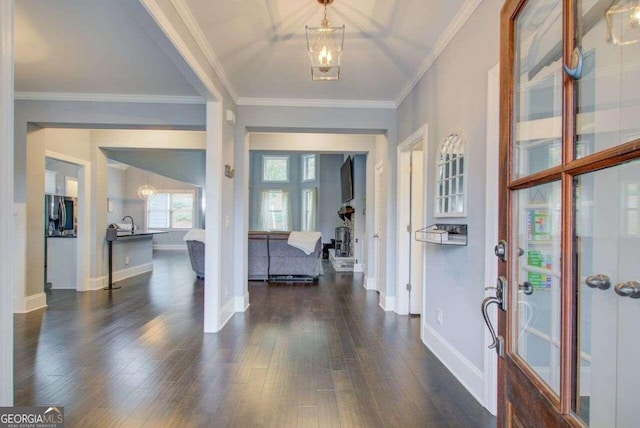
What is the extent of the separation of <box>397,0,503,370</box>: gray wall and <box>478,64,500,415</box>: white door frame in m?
0.07

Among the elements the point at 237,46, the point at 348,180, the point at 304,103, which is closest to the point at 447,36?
the point at 237,46

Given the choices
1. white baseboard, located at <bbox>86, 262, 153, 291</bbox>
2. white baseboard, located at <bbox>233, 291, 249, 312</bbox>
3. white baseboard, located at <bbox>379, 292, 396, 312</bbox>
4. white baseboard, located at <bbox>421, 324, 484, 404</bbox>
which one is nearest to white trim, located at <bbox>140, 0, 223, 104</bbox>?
white baseboard, located at <bbox>233, 291, 249, 312</bbox>

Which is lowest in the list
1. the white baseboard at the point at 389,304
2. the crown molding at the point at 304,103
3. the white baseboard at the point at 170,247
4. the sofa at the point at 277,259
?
the white baseboard at the point at 170,247

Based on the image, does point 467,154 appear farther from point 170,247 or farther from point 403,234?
point 170,247

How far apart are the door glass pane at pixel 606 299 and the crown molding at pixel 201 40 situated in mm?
2572

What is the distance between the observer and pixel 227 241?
3.93 meters

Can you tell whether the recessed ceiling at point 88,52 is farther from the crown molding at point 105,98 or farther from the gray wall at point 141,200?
the gray wall at point 141,200

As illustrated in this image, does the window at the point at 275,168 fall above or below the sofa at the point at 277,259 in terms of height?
above

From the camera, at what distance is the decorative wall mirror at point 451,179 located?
256cm

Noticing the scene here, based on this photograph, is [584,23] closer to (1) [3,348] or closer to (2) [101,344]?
(1) [3,348]

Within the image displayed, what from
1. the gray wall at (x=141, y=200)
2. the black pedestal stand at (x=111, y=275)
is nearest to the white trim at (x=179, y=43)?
the black pedestal stand at (x=111, y=275)

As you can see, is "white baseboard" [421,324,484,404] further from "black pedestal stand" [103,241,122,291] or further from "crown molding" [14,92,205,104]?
"black pedestal stand" [103,241,122,291]

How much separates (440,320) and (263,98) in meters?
3.13

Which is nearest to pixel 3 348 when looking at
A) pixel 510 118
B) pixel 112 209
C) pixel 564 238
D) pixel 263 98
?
pixel 564 238
